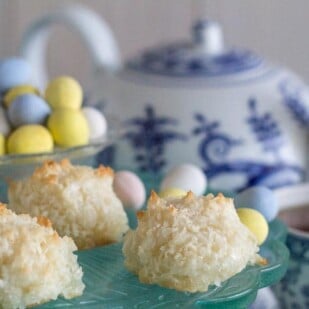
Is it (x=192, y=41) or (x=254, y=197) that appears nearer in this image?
(x=254, y=197)

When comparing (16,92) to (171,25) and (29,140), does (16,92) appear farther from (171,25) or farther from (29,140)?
(171,25)

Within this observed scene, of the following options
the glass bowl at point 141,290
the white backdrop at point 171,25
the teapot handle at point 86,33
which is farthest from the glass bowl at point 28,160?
the white backdrop at point 171,25

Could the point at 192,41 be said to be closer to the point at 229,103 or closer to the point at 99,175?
the point at 229,103

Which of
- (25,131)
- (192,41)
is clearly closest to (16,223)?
(25,131)

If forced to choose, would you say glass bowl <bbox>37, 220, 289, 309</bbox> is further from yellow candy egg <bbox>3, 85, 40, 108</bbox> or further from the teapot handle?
the teapot handle

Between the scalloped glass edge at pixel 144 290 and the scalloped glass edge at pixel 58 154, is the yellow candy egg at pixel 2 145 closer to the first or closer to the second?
the scalloped glass edge at pixel 58 154

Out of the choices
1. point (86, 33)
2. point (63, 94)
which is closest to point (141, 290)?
point (63, 94)
